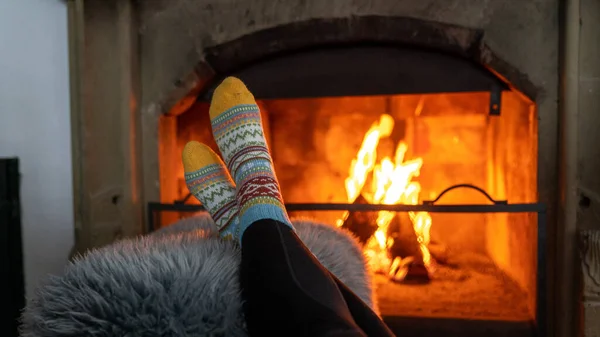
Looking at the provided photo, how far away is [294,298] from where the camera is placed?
0.54 metres

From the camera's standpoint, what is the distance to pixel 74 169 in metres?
1.10

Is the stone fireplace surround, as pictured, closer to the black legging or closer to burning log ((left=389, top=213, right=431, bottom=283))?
burning log ((left=389, top=213, right=431, bottom=283))

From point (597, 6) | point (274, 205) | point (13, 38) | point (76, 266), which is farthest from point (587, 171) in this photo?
point (13, 38)

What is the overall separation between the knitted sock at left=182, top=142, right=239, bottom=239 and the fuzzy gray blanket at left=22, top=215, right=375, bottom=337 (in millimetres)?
251

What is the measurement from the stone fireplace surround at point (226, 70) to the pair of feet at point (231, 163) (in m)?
0.14

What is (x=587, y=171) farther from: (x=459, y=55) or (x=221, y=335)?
(x=221, y=335)

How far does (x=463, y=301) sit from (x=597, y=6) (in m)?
0.72

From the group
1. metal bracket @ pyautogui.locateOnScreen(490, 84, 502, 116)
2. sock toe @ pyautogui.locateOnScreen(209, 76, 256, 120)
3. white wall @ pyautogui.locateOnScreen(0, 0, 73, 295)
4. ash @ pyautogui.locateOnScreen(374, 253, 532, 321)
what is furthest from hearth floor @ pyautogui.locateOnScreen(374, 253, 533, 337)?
white wall @ pyautogui.locateOnScreen(0, 0, 73, 295)

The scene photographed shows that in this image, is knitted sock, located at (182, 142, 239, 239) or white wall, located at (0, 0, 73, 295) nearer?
knitted sock, located at (182, 142, 239, 239)

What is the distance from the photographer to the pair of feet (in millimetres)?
886

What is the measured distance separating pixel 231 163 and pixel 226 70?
0.28 m

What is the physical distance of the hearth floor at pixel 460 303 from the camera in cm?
105

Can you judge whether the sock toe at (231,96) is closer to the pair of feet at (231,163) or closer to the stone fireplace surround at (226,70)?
the pair of feet at (231,163)

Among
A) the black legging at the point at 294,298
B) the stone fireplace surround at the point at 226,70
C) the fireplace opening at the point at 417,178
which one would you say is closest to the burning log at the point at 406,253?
the fireplace opening at the point at 417,178
